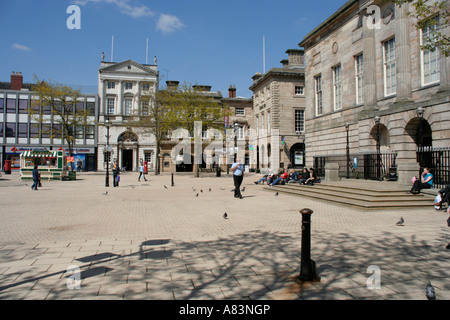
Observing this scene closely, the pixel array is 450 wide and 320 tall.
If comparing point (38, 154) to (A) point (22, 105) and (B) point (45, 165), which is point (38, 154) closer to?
(B) point (45, 165)

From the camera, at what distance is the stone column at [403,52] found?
1886cm

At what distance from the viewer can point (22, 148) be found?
5162 cm

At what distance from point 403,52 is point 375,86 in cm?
349

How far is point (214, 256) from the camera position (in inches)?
211

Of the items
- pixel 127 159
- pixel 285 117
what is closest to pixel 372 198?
pixel 285 117

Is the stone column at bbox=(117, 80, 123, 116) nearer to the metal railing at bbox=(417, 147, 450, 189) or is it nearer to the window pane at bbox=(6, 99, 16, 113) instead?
the window pane at bbox=(6, 99, 16, 113)

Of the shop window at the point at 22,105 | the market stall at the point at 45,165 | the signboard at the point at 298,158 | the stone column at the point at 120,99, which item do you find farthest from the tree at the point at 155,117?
the shop window at the point at 22,105

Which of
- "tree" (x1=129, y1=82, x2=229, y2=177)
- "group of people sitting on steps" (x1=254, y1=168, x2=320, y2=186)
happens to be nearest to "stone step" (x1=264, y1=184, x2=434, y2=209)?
"group of people sitting on steps" (x1=254, y1=168, x2=320, y2=186)

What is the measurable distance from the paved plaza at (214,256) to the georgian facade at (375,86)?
813 cm

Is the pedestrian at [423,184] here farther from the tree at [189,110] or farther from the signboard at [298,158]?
the signboard at [298,158]

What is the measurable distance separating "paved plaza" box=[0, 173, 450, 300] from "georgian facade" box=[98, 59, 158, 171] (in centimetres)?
4462

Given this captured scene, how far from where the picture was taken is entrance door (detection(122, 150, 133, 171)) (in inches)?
2094
